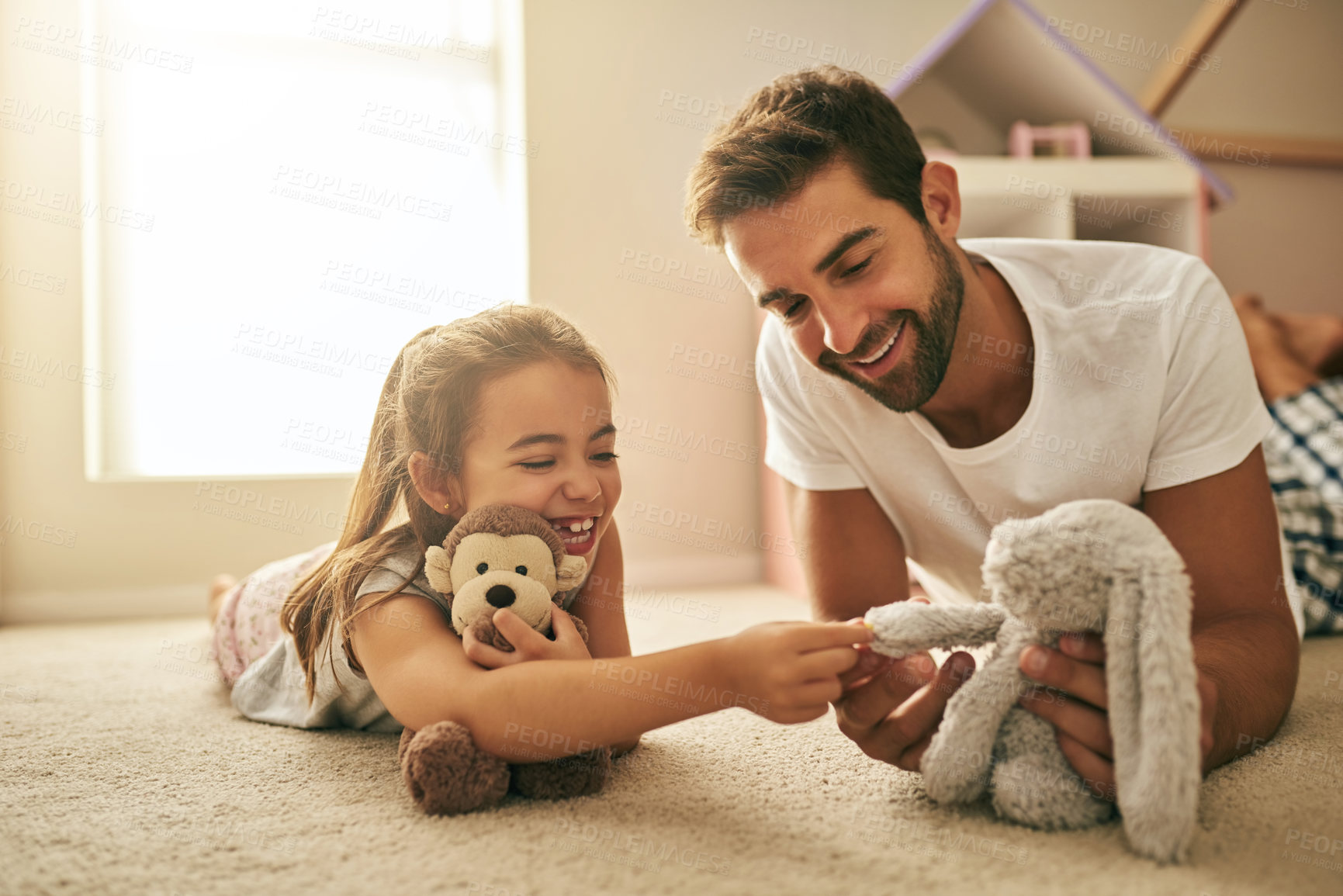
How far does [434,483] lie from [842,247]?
1.53 feet

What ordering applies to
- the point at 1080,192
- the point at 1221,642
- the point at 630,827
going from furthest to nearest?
the point at 1080,192
the point at 1221,642
the point at 630,827

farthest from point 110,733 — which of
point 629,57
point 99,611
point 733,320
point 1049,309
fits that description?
point 629,57

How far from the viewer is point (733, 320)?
2281 millimetres

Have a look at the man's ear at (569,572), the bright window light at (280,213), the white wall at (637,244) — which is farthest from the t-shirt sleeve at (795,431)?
the bright window light at (280,213)

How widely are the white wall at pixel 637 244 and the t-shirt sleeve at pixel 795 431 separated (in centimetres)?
113

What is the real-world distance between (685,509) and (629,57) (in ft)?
3.82

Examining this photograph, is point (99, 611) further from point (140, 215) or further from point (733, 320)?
point (733, 320)

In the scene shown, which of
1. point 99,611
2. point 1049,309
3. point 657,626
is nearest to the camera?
point 1049,309

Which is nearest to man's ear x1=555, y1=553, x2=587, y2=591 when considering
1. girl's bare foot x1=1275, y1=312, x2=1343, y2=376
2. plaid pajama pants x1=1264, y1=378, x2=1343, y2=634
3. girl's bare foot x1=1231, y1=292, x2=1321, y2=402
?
plaid pajama pants x1=1264, y1=378, x2=1343, y2=634

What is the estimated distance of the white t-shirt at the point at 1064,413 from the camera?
0.87 meters

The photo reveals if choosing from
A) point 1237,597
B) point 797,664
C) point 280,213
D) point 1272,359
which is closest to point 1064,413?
point 1237,597

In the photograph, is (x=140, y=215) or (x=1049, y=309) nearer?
(x=1049, y=309)

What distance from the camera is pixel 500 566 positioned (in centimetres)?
74

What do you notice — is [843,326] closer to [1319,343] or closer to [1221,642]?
[1221,642]
